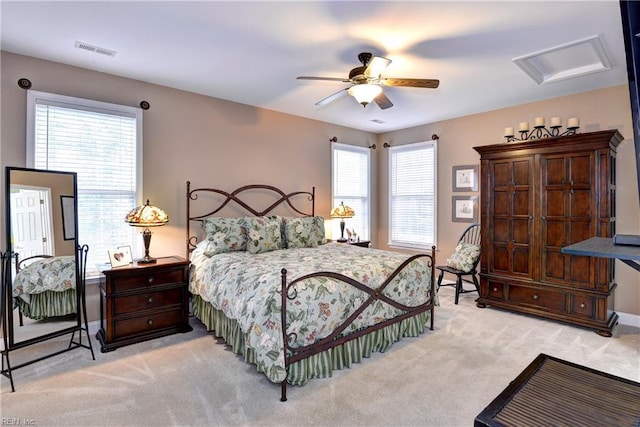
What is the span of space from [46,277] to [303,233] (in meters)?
2.65

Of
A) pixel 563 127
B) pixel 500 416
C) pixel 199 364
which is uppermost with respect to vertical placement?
pixel 563 127

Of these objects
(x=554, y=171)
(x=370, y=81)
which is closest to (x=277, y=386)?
(x=370, y=81)

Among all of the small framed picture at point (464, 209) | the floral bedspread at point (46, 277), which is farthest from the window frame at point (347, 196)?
the floral bedspread at point (46, 277)

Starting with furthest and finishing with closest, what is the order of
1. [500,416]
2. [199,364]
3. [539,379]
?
[199,364] < [539,379] < [500,416]

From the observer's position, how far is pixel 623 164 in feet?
12.8

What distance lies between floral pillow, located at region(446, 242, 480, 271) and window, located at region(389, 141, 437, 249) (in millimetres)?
868

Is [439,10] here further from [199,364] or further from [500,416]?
[199,364]

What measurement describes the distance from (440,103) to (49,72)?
14.5ft

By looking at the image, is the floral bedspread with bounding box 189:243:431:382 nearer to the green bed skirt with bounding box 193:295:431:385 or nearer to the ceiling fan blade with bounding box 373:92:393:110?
the green bed skirt with bounding box 193:295:431:385

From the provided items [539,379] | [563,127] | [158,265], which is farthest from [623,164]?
[158,265]

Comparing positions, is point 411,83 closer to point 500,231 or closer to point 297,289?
point 297,289

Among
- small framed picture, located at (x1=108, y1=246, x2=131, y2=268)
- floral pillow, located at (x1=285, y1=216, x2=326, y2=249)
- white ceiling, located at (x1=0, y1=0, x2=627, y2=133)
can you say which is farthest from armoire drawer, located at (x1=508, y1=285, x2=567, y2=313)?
small framed picture, located at (x1=108, y1=246, x2=131, y2=268)

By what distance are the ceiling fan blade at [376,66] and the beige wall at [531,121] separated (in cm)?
287

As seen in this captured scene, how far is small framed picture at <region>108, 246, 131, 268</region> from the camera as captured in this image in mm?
3322
